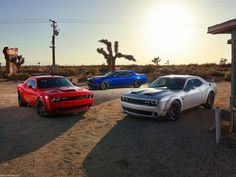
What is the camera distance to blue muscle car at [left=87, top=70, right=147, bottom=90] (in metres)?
22.5

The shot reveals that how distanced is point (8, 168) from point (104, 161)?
1825 mm

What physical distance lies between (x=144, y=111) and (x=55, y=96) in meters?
3.02

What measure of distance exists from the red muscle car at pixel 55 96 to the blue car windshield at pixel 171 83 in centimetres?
256

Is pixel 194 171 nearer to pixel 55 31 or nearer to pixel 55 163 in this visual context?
pixel 55 163

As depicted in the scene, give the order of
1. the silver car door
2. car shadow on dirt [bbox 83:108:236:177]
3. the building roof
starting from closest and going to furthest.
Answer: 1. car shadow on dirt [bbox 83:108:236:177]
2. the building roof
3. the silver car door

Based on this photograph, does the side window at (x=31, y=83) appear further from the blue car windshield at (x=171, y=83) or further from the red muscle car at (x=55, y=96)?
the blue car windshield at (x=171, y=83)

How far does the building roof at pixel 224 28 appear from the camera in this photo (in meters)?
8.16

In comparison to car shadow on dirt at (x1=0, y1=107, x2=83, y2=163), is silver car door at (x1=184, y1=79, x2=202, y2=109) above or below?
above

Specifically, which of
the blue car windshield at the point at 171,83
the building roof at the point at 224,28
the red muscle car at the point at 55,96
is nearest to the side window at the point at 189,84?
the blue car windshield at the point at 171,83

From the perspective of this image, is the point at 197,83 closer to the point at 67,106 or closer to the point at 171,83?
the point at 171,83

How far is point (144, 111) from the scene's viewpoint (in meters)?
9.74

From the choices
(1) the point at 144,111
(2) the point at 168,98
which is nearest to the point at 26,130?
(1) the point at 144,111

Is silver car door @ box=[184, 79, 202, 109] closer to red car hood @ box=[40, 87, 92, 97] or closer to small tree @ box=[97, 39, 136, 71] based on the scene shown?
red car hood @ box=[40, 87, 92, 97]

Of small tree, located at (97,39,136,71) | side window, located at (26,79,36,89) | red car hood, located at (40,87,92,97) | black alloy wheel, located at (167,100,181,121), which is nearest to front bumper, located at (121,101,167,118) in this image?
black alloy wheel, located at (167,100,181,121)
